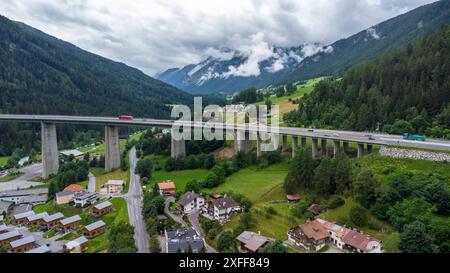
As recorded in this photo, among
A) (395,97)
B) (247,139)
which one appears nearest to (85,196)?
(247,139)

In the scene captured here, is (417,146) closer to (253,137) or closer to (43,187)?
(253,137)

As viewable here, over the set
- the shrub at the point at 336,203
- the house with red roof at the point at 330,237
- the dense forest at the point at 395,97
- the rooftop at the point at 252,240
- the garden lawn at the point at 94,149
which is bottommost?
the rooftop at the point at 252,240

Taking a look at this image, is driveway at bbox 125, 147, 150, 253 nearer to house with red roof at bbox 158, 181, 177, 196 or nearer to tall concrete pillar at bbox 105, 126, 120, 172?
house with red roof at bbox 158, 181, 177, 196

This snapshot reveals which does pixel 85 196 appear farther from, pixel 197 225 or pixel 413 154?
pixel 413 154

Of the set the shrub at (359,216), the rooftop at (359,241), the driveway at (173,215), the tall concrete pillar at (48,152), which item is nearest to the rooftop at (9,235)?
the driveway at (173,215)

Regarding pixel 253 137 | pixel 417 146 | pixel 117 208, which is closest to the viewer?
pixel 417 146

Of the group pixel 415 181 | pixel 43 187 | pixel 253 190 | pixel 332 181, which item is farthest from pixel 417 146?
pixel 43 187

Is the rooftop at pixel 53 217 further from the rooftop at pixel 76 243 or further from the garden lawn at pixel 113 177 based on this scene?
the garden lawn at pixel 113 177
